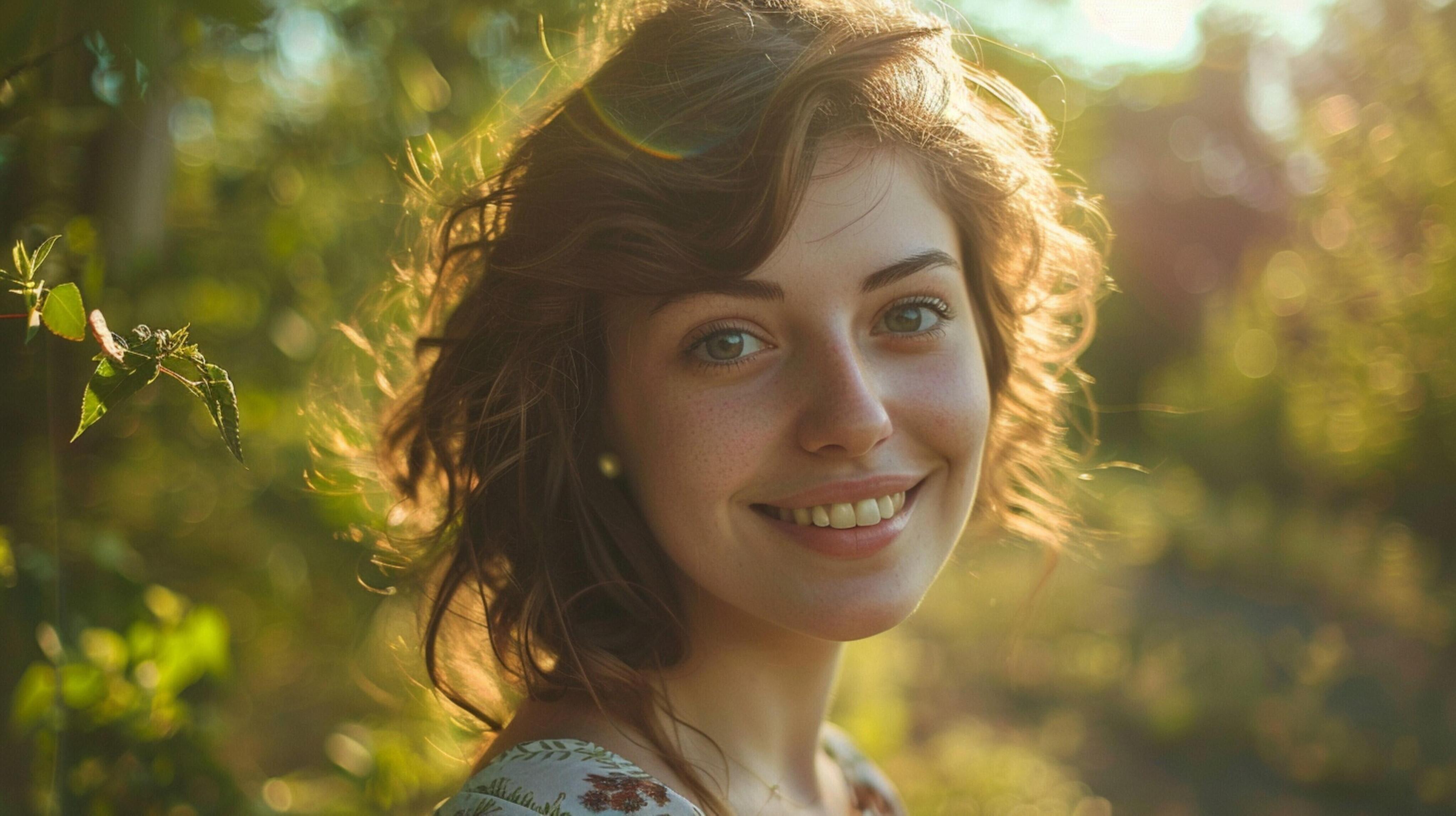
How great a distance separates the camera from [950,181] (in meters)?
1.56

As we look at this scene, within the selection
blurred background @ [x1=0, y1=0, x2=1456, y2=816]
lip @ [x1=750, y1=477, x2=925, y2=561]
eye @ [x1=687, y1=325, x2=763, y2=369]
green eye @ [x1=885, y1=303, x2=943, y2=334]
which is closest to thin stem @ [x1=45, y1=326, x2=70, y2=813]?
blurred background @ [x1=0, y1=0, x2=1456, y2=816]

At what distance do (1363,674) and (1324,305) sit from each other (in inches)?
85.6

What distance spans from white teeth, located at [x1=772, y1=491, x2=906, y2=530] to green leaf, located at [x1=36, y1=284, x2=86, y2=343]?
887 mm

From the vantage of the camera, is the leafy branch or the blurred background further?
the blurred background

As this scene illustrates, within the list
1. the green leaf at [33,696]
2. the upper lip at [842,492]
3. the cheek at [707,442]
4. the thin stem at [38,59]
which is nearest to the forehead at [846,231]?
the cheek at [707,442]

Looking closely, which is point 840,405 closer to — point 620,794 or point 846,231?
point 846,231

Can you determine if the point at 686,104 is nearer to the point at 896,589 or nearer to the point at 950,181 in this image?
the point at 950,181

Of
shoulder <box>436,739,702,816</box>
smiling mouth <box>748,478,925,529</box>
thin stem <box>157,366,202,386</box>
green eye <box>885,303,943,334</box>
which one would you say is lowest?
shoulder <box>436,739,702,816</box>

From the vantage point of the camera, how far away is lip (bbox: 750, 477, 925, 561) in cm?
141

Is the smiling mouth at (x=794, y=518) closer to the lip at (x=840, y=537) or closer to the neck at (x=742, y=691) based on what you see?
the lip at (x=840, y=537)

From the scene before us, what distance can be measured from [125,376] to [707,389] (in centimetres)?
73

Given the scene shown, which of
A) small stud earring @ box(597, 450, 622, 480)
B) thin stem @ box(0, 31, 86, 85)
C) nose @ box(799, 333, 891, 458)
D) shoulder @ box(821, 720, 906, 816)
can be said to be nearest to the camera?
thin stem @ box(0, 31, 86, 85)

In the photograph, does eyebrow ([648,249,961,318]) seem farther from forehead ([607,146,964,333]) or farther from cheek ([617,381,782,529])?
cheek ([617,381,782,529])

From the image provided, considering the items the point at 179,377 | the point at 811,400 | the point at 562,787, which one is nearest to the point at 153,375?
the point at 179,377
